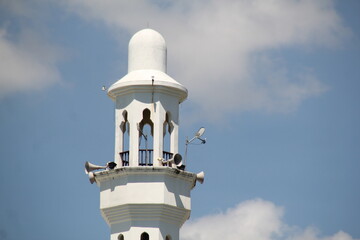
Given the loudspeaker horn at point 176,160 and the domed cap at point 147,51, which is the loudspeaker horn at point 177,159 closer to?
the loudspeaker horn at point 176,160

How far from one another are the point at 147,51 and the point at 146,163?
574cm

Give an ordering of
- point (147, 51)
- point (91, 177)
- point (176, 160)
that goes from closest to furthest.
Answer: point (176, 160), point (91, 177), point (147, 51)

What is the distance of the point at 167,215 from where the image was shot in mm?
78375

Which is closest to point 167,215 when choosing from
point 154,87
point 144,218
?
point 144,218

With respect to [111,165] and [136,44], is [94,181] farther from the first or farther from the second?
[136,44]

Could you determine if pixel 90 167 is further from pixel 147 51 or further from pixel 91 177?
pixel 147 51

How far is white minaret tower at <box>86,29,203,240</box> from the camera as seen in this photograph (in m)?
78.1

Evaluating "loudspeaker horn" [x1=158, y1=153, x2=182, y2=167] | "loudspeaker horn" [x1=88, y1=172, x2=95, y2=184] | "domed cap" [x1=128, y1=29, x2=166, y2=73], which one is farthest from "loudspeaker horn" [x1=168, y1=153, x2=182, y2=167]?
"domed cap" [x1=128, y1=29, x2=166, y2=73]

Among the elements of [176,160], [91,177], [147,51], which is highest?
[147,51]

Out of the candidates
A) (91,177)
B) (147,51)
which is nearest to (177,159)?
(91,177)

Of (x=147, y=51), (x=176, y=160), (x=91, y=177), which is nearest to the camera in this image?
(x=176, y=160)

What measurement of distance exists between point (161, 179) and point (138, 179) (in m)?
1.09

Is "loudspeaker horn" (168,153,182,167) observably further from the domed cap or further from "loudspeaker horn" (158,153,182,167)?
the domed cap

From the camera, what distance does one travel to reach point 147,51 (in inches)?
3179
